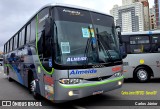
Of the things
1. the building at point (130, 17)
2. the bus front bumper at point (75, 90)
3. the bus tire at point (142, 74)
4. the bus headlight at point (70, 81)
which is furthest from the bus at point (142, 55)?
the building at point (130, 17)

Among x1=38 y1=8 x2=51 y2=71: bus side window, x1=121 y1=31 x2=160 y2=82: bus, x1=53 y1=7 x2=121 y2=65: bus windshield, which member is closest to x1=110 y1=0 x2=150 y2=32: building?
x1=121 y1=31 x2=160 y2=82: bus

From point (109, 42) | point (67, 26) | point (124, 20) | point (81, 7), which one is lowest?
point (109, 42)

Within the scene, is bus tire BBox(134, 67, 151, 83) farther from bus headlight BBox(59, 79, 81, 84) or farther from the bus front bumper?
bus headlight BBox(59, 79, 81, 84)

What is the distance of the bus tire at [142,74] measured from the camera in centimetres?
1215

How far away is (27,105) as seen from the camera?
7535 mm

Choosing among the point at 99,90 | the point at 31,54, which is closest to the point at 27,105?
the point at 31,54

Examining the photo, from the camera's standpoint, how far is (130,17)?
125 ft

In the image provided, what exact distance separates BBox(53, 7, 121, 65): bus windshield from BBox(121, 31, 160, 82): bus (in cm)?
513

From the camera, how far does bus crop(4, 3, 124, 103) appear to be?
19.7 feet

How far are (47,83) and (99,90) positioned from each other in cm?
155

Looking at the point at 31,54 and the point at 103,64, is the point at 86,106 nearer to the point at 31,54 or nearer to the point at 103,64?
the point at 103,64

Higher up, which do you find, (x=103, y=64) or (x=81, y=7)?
(x=81, y=7)

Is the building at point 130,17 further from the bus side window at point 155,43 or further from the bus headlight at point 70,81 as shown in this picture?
the bus headlight at point 70,81

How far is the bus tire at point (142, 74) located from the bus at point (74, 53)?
201 inches
